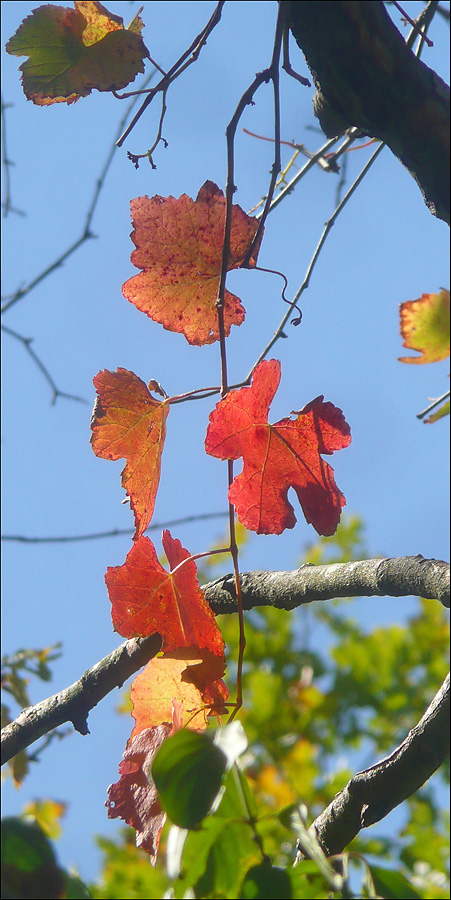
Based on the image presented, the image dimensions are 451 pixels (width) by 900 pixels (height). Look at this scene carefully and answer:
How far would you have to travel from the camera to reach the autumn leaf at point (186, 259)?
889mm

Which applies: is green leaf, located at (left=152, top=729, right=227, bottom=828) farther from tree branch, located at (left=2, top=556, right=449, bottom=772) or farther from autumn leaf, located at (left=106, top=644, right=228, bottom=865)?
tree branch, located at (left=2, top=556, right=449, bottom=772)

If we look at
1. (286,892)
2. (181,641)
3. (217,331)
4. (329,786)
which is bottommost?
(329,786)

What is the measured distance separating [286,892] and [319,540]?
171 inches

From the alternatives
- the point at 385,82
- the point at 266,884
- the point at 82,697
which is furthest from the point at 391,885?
the point at 385,82

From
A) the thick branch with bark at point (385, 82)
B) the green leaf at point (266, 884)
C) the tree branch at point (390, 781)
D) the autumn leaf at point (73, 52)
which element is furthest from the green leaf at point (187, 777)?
the autumn leaf at point (73, 52)

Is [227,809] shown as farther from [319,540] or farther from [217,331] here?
[319,540]

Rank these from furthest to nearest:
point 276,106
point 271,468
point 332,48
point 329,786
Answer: point 329,786
point 271,468
point 276,106
point 332,48

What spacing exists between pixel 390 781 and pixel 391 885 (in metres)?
0.17

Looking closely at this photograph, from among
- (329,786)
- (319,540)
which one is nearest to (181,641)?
(329,786)

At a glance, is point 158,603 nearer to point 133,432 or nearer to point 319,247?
point 133,432

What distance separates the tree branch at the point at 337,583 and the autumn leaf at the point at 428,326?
206 millimetres

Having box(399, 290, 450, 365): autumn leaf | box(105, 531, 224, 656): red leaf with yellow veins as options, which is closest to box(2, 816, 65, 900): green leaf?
box(105, 531, 224, 656): red leaf with yellow veins

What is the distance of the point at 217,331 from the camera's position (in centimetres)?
93

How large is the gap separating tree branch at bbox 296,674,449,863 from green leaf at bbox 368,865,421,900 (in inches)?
4.3
